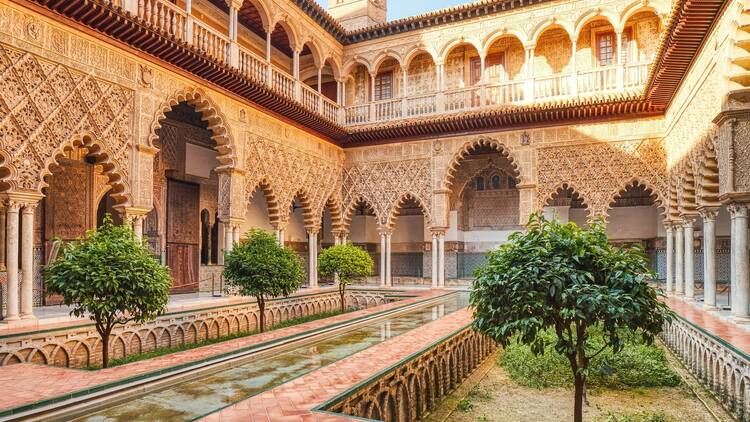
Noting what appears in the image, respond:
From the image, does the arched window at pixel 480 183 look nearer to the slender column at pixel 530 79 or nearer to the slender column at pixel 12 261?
the slender column at pixel 530 79

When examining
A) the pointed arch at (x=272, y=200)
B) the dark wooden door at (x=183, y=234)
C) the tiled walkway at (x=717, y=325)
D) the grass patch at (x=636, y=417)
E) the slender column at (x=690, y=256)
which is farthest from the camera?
the dark wooden door at (x=183, y=234)

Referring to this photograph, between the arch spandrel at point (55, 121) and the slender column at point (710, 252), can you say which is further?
the slender column at point (710, 252)

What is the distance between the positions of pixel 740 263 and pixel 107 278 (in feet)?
26.9

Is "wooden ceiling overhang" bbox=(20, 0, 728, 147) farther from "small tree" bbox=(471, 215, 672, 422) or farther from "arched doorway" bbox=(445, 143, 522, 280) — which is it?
"small tree" bbox=(471, 215, 672, 422)

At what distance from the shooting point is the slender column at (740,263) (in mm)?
7242

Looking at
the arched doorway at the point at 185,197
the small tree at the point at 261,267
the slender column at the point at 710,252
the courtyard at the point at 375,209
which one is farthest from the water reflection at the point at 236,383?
the arched doorway at the point at 185,197

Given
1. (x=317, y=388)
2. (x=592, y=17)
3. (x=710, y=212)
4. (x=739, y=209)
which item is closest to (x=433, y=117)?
(x=592, y=17)

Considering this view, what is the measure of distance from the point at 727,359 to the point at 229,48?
388 inches

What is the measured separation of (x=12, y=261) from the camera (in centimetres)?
707

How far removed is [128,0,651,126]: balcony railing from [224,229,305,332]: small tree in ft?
12.3

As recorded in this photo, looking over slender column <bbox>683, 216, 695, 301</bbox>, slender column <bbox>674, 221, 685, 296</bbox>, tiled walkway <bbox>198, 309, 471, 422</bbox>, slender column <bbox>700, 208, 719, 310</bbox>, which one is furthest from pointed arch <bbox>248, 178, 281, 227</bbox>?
slender column <bbox>674, 221, 685, 296</bbox>

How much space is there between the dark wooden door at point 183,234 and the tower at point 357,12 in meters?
8.51

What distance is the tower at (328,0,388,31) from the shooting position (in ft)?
59.4

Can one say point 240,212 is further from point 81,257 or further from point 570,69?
point 570,69
